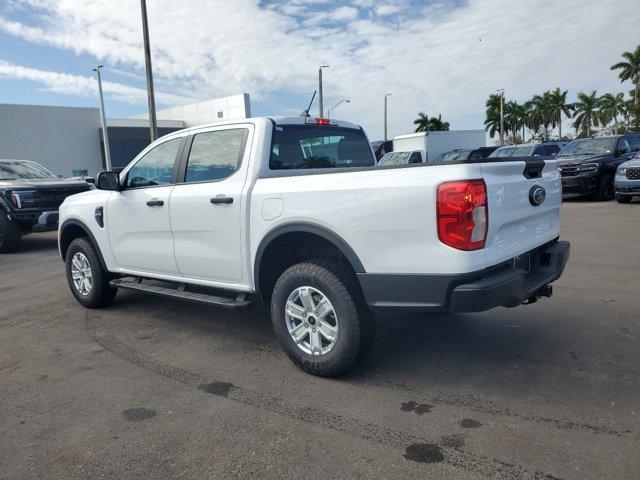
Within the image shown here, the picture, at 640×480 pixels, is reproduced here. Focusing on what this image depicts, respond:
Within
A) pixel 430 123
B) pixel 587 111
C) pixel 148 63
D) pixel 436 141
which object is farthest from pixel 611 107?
pixel 148 63

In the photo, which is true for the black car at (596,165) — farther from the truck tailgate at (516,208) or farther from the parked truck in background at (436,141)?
the truck tailgate at (516,208)

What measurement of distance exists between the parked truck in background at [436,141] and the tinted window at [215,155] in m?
18.7

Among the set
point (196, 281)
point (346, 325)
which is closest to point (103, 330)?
point (196, 281)

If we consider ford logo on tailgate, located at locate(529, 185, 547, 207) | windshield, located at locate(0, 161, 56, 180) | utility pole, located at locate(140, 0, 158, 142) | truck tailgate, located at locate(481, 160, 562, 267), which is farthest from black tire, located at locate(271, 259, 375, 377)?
utility pole, located at locate(140, 0, 158, 142)

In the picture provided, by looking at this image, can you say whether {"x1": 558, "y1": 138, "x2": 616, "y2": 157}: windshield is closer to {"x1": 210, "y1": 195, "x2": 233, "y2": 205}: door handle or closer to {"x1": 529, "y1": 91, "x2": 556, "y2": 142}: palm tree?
{"x1": 210, "y1": 195, "x2": 233, "y2": 205}: door handle

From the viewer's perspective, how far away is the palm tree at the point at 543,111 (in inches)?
2640

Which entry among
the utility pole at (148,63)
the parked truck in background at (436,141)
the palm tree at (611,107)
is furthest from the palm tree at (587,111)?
the utility pole at (148,63)

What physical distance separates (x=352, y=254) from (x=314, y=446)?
3.84 ft

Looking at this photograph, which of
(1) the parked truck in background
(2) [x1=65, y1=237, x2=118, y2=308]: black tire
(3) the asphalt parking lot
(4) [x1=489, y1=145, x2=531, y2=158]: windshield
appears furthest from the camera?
(1) the parked truck in background

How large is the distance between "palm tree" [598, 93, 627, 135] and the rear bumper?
73407mm

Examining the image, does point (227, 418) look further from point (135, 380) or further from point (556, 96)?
point (556, 96)

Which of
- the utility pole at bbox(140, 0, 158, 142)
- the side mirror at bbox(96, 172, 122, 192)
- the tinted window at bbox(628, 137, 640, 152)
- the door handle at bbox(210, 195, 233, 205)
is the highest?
the utility pole at bbox(140, 0, 158, 142)

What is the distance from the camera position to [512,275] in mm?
3125

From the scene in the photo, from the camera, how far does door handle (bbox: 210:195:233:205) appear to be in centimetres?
395
